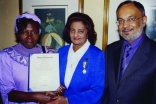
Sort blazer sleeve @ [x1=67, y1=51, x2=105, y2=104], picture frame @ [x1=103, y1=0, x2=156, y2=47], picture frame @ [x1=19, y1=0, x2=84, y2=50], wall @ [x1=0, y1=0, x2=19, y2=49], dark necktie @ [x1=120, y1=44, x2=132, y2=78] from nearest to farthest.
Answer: dark necktie @ [x1=120, y1=44, x2=132, y2=78]
blazer sleeve @ [x1=67, y1=51, x2=105, y2=104]
picture frame @ [x1=103, y1=0, x2=156, y2=47]
picture frame @ [x1=19, y1=0, x2=84, y2=50]
wall @ [x1=0, y1=0, x2=19, y2=49]

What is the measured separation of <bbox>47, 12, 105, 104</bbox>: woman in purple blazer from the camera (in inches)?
78.2

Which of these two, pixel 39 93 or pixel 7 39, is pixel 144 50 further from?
pixel 7 39

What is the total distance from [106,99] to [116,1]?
5.24 feet

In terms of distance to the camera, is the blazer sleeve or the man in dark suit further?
the blazer sleeve

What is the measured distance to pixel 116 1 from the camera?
283 cm

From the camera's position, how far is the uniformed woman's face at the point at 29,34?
201 cm

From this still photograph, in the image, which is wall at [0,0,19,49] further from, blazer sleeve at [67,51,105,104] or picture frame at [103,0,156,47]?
blazer sleeve at [67,51,105,104]

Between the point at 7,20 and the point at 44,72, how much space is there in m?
1.80

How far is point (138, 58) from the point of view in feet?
5.75

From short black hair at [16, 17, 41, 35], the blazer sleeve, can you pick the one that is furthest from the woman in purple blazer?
→ short black hair at [16, 17, 41, 35]

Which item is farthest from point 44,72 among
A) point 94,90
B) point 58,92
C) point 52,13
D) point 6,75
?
point 52,13

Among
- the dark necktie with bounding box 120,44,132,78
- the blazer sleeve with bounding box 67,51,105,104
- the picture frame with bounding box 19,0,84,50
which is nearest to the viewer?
the dark necktie with bounding box 120,44,132,78

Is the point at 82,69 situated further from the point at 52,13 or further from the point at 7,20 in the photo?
the point at 7,20

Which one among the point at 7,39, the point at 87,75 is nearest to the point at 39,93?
the point at 87,75
